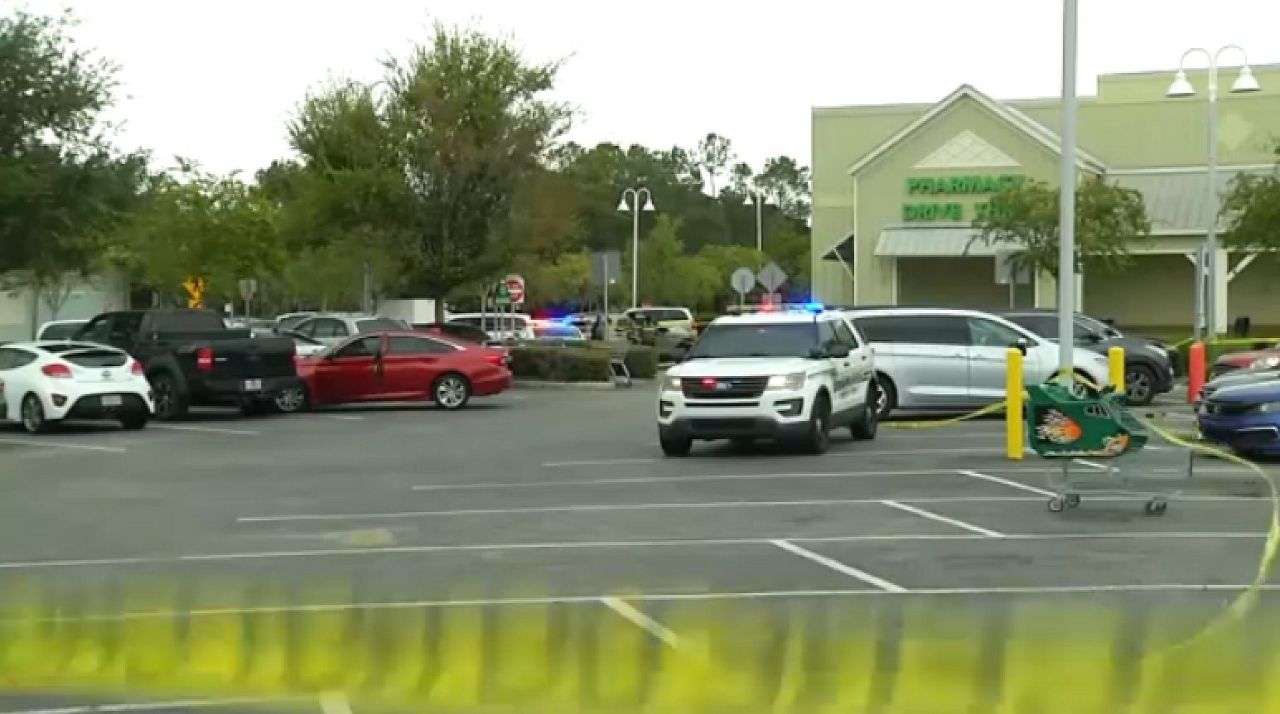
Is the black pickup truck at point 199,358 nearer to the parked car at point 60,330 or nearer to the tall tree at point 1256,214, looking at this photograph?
the parked car at point 60,330

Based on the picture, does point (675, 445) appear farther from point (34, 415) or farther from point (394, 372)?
point (34, 415)

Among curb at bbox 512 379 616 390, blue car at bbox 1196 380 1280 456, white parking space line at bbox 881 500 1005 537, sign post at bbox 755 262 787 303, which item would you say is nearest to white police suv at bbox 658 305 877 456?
white parking space line at bbox 881 500 1005 537

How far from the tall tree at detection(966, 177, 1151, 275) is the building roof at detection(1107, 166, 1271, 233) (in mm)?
6507

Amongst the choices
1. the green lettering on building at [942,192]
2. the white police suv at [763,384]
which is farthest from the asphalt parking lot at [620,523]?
the green lettering on building at [942,192]

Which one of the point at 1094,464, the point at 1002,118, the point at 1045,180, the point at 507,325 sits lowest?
the point at 1094,464

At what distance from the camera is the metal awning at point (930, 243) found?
4969 cm

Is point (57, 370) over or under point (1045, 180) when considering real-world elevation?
under

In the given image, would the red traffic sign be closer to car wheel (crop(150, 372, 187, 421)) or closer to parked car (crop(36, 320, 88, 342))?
parked car (crop(36, 320, 88, 342))

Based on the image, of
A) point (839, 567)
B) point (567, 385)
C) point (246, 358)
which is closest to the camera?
point (839, 567)

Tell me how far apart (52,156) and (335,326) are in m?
7.57

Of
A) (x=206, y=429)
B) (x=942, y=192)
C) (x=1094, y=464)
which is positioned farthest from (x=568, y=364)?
(x=1094, y=464)

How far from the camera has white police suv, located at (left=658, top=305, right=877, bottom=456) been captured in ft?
62.3

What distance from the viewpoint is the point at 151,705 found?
7.71 metres

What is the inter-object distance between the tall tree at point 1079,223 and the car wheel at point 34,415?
77.0ft
